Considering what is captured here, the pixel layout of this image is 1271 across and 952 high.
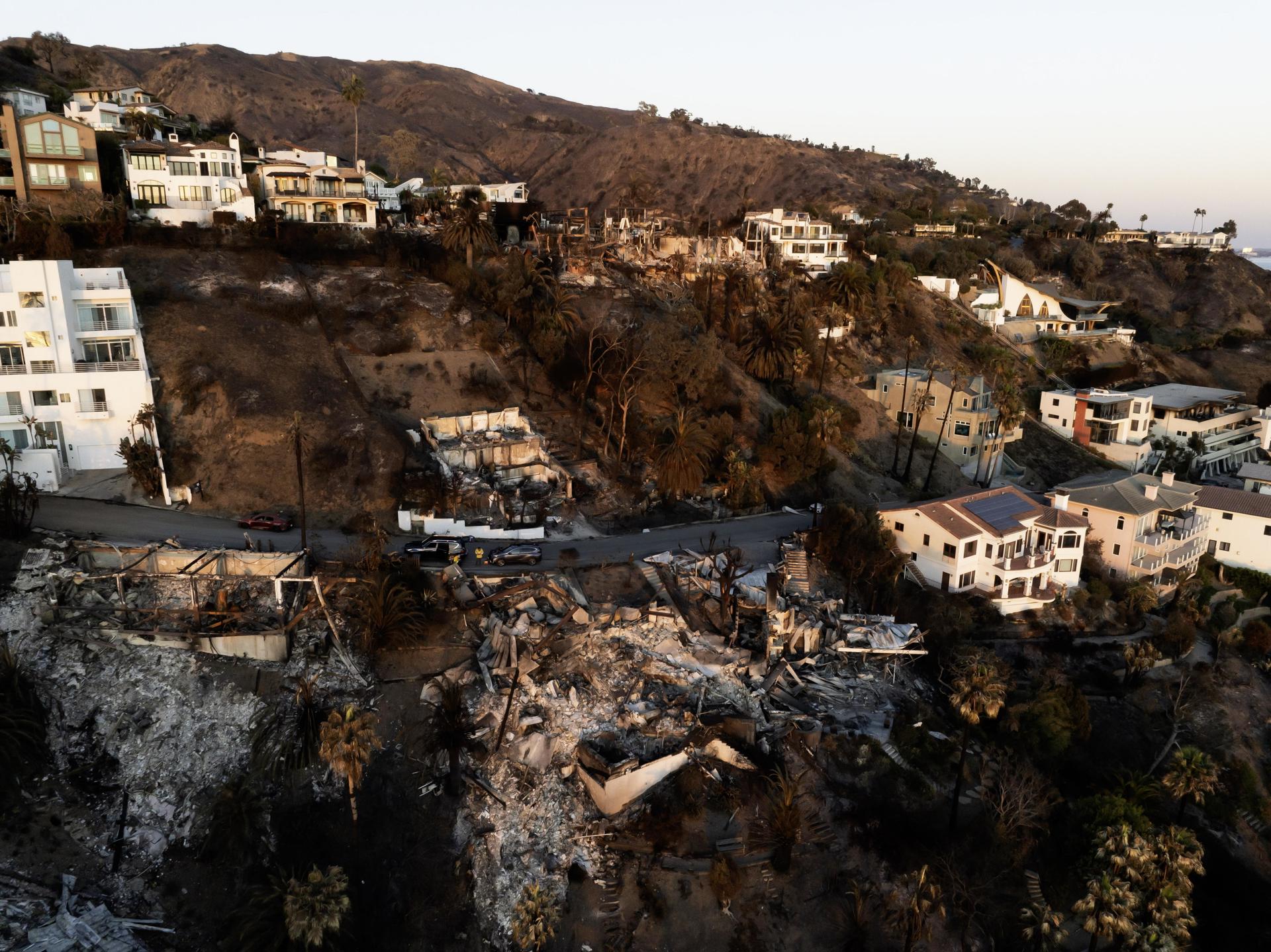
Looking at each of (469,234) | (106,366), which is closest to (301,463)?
(106,366)

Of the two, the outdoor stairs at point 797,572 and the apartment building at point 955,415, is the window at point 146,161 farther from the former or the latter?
the apartment building at point 955,415

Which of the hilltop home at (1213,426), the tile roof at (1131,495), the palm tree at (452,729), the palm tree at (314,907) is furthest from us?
the hilltop home at (1213,426)

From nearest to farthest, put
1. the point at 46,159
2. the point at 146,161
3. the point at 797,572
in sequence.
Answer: the point at 797,572 → the point at 46,159 → the point at 146,161

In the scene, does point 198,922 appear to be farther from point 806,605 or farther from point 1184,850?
point 1184,850

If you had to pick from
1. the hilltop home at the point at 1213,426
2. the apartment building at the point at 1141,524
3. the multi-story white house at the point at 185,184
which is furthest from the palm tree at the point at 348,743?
the hilltop home at the point at 1213,426

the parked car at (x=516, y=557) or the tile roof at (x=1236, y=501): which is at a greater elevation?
the parked car at (x=516, y=557)

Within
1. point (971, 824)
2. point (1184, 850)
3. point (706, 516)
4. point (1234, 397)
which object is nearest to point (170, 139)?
point (706, 516)

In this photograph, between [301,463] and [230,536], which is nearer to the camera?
[230,536]

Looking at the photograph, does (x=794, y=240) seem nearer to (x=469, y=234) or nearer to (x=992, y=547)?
(x=469, y=234)
